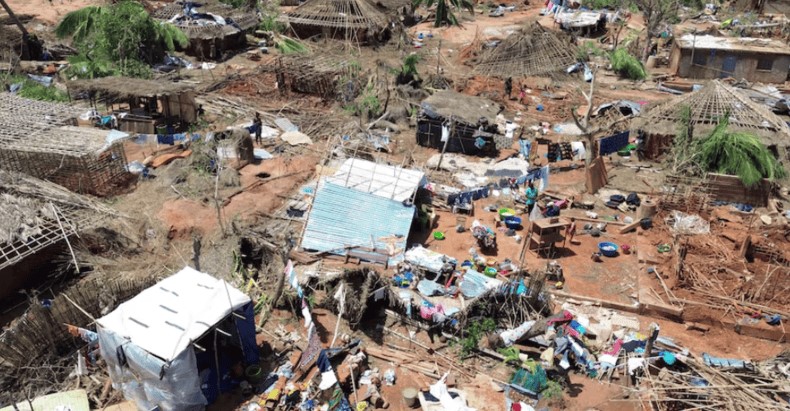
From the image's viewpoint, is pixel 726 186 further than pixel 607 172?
No

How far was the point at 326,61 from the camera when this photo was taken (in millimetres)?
26609

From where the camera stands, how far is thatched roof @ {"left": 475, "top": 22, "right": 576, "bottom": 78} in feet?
88.1

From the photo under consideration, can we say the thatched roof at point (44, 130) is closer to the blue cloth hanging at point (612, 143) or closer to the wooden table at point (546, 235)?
the wooden table at point (546, 235)

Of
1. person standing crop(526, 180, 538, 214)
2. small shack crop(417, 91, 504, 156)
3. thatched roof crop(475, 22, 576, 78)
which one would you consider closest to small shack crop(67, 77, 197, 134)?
small shack crop(417, 91, 504, 156)

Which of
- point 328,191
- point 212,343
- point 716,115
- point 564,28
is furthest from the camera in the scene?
point 564,28

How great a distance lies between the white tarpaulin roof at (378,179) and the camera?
Answer: 16.4m

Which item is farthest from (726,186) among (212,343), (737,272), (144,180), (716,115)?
(144,180)

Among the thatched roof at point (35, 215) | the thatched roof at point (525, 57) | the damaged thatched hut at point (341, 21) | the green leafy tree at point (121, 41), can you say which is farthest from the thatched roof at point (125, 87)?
the thatched roof at point (525, 57)

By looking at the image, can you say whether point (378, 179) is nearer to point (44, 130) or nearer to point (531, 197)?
point (531, 197)

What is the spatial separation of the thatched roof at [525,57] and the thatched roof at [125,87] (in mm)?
12499

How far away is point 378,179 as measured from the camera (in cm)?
1686

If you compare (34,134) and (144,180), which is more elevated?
(34,134)

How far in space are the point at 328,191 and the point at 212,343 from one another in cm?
593

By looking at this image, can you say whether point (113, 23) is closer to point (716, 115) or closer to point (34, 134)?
point (34, 134)
